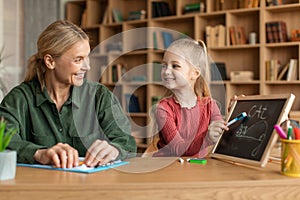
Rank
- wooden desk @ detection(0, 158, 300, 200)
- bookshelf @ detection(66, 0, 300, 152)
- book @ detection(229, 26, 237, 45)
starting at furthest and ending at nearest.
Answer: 1. book @ detection(229, 26, 237, 45)
2. bookshelf @ detection(66, 0, 300, 152)
3. wooden desk @ detection(0, 158, 300, 200)

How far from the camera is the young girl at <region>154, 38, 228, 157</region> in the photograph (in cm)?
171

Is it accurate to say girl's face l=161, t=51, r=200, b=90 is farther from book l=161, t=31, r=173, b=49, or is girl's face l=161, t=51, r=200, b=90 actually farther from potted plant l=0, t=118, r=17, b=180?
book l=161, t=31, r=173, b=49

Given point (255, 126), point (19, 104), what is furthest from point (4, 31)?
point (255, 126)

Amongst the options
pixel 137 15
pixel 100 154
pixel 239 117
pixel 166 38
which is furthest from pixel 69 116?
pixel 137 15

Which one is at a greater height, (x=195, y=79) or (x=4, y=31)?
(x=4, y=31)

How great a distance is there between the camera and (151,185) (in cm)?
108

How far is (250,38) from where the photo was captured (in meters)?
4.64

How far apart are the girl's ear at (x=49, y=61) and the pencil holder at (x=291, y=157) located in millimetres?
981

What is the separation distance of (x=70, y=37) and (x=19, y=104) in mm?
336

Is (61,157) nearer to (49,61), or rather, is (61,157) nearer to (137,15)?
(49,61)

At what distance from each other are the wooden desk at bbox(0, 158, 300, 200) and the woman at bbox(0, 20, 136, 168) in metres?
0.41

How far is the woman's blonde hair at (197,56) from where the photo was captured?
1774 mm

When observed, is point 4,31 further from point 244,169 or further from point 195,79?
point 244,169

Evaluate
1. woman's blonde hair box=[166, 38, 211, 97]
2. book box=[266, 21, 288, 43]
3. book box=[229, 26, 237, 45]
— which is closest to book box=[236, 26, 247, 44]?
book box=[229, 26, 237, 45]
